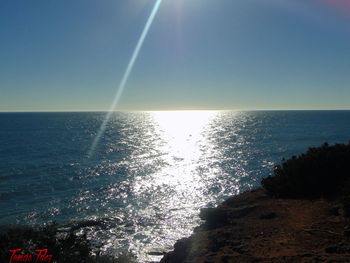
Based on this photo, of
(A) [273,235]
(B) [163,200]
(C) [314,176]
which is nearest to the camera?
(A) [273,235]

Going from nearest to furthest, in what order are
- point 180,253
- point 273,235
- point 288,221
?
point 273,235 < point 180,253 < point 288,221

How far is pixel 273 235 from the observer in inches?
523

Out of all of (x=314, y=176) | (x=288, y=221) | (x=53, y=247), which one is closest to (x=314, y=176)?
(x=314, y=176)

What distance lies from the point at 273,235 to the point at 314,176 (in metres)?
7.17

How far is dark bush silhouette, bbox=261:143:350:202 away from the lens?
19.0 m

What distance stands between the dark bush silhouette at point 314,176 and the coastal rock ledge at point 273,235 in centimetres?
131

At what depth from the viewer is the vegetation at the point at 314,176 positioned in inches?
750

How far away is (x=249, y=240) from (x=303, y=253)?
2.59 m

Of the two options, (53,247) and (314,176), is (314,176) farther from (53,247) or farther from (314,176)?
(53,247)

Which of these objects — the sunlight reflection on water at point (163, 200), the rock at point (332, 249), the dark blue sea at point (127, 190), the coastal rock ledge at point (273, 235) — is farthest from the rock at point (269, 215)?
the sunlight reflection on water at point (163, 200)

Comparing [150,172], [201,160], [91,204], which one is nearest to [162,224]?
[91,204]

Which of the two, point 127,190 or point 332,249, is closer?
point 332,249

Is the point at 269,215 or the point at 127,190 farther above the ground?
the point at 269,215

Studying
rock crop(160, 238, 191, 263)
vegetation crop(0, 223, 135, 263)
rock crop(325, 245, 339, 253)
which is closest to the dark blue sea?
vegetation crop(0, 223, 135, 263)
